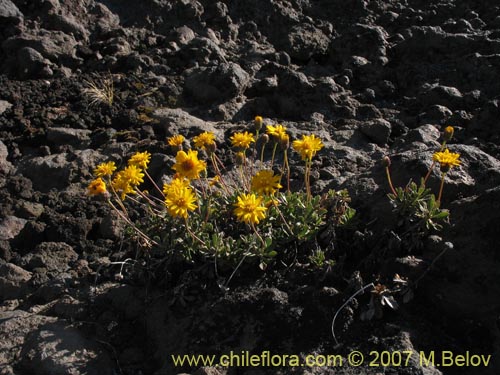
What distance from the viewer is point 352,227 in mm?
3512

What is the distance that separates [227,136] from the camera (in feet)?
16.5

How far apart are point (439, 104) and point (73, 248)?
Result: 3321 millimetres

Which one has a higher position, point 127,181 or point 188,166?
point 188,166

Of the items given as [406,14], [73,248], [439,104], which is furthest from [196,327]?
[406,14]

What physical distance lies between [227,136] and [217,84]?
66 centimetres

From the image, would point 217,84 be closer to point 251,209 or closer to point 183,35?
point 183,35

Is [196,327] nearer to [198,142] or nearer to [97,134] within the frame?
[198,142]

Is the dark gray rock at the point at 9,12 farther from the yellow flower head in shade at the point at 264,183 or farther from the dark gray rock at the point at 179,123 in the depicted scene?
the yellow flower head in shade at the point at 264,183

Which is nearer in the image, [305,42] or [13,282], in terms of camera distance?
[13,282]

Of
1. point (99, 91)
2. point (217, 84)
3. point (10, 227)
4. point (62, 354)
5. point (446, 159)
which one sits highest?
point (217, 84)

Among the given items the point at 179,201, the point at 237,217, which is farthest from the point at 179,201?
the point at 237,217

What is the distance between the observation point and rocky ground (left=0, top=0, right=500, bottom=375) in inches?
120

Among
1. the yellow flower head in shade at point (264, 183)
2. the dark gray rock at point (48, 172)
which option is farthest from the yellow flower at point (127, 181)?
the dark gray rock at point (48, 172)

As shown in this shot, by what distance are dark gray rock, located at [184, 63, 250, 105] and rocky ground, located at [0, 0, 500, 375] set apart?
2cm
